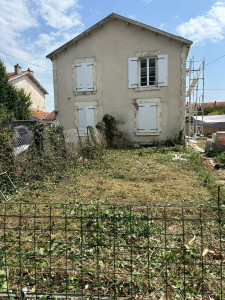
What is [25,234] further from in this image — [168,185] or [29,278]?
[168,185]

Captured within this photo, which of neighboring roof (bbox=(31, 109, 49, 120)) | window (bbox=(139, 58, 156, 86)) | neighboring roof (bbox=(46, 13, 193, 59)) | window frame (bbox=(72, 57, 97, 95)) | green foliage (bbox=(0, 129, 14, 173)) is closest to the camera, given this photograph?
green foliage (bbox=(0, 129, 14, 173))

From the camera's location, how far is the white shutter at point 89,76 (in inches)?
496

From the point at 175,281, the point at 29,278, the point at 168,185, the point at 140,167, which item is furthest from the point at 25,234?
the point at 140,167

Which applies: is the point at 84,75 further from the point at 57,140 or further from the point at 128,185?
the point at 128,185

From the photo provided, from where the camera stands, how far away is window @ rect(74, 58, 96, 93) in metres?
12.6

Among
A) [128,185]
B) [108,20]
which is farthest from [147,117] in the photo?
[128,185]

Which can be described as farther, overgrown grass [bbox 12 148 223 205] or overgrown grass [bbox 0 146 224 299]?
overgrown grass [bbox 12 148 223 205]

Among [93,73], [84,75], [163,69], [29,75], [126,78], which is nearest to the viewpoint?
[163,69]

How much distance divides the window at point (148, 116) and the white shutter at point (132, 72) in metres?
0.96

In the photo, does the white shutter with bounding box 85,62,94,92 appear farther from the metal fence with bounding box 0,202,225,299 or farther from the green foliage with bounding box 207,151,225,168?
the metal fence with bounding box 0,202,225,299

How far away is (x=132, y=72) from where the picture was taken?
39.3ft

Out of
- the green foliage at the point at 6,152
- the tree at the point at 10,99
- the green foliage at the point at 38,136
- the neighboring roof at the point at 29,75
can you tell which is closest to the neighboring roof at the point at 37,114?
the neighboring roof at the point at 29,75

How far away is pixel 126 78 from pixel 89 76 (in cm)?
224

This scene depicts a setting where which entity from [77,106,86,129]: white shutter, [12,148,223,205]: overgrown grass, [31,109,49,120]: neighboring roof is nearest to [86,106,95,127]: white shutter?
[77,106,86,129]: white shutter
